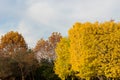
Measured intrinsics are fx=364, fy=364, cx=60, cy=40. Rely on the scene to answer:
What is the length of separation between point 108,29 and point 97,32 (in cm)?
161

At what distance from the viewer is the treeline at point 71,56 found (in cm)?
4947

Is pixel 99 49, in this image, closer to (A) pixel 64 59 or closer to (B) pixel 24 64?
(A) pixel 64 59

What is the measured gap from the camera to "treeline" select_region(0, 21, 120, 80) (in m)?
49.5

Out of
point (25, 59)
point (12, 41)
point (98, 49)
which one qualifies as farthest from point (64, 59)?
point (12, 41)

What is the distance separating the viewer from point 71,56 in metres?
56.8

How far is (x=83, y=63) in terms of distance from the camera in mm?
50594

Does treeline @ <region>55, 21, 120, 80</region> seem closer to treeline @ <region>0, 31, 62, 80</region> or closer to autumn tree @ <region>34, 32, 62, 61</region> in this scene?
treeline @ <region>0, 31, 62, 80</region>

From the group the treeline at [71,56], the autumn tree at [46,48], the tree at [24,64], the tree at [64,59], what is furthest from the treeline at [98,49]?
the autumn tree at [46,48]

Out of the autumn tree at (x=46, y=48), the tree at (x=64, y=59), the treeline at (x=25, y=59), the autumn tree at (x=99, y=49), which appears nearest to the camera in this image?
the autumn tree at (x=99, y=49)

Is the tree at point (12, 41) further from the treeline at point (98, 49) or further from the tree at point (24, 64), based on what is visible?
the treeline at point (98, 49)

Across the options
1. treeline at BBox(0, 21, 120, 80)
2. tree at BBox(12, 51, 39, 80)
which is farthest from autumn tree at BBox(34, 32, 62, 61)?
tree at BBox(12, 51, 39, 80)

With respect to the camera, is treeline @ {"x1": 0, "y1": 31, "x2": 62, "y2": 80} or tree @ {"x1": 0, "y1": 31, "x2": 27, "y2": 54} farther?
tree @ {"x1": 0, "y1": 31, "x2": 27, "y2": 54}

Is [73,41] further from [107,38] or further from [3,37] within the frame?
[3,37]

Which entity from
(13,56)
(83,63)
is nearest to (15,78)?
(13,56)
